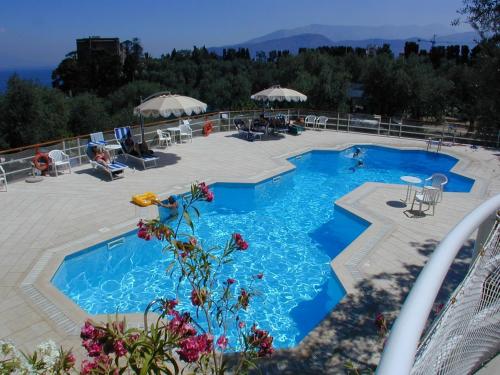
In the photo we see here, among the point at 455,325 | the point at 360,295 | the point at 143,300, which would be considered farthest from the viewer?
the point at 143,300

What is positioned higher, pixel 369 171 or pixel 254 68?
pixel 254 68

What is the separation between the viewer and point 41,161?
39.1 ft

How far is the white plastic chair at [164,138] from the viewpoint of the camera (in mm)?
15566

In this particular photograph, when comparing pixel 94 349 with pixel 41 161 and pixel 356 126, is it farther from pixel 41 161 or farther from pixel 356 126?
pixel 356 126

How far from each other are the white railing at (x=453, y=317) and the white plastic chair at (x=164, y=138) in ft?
45.7

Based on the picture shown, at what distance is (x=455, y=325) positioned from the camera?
194cm

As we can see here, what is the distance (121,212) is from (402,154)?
12.4 meters

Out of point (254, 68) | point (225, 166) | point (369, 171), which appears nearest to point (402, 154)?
point (369, 171)

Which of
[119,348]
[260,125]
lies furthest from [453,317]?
[260,125]

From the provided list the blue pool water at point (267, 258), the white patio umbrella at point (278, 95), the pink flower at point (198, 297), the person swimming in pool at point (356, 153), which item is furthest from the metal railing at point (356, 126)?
the pink flower at point (198, 297)

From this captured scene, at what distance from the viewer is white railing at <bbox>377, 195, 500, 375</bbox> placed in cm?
125

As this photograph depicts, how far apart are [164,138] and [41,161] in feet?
15.7

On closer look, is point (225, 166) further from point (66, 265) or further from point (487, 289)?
point (487, 289)

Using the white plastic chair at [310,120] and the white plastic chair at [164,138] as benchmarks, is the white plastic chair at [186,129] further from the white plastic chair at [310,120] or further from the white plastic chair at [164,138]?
the white plastic chair at [310,120]
